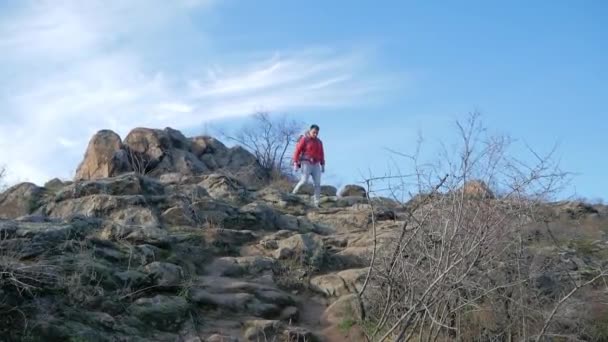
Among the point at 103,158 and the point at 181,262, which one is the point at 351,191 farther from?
the point at 181,262

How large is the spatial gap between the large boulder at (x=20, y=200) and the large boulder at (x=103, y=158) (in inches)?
140

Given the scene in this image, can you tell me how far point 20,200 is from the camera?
46.6 feet

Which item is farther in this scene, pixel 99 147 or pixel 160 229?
pixel 99 147

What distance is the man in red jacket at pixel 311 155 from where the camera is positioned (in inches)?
604

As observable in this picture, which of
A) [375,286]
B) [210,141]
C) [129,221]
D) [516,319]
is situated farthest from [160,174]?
[516,319]

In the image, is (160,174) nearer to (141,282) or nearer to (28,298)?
(141,282)

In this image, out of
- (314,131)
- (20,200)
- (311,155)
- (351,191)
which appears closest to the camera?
(20,200)

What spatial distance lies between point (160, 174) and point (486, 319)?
11997 mm

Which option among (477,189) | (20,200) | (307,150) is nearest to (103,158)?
(20,200)

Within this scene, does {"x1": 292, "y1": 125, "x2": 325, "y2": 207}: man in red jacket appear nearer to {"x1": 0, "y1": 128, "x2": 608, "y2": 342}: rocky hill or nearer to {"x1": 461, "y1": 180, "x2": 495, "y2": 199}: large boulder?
{"x1": 0, "y1": 128, "x2": 608, "y2": 342}: rocky hill

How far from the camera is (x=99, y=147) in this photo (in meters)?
19.2

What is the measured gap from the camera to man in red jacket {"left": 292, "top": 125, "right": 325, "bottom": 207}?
15344mm

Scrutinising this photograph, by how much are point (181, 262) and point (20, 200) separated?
5868 mm

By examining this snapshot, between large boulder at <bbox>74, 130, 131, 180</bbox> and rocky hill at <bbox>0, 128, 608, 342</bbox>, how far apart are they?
371cm
